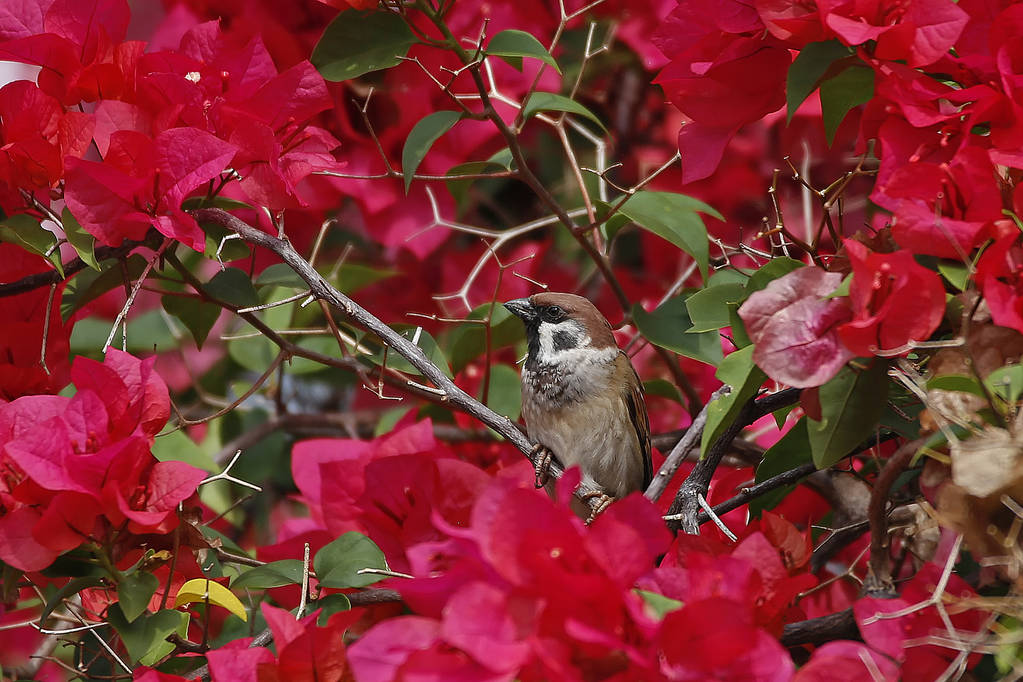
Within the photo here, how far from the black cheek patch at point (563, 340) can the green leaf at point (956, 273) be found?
110cm

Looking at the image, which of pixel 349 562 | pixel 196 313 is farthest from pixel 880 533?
pixel 196 313

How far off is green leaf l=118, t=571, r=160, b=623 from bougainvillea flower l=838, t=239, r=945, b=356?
2.40ft

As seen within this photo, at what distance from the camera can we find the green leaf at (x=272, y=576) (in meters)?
1.20

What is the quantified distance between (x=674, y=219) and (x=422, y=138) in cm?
33

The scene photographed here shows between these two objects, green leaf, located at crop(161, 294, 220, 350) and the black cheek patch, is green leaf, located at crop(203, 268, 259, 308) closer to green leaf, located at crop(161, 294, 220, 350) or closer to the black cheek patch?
green leaf, located at crop(161, 294, 220, 350)

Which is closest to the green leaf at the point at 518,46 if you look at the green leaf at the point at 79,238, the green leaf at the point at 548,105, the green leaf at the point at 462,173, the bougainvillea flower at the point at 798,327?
the green leaf at the point at 548,105

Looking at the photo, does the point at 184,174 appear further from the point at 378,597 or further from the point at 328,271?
the point at 328,271

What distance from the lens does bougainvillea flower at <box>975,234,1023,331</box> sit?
2.94 feet

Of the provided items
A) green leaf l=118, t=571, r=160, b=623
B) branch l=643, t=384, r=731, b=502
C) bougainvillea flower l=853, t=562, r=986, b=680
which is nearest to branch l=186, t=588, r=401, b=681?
green leaf l=118, t=571, r=160, b=623

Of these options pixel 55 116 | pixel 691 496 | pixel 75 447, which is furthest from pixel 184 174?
pixel 691 496

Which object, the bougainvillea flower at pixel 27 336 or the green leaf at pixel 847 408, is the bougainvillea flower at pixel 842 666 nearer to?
the green leaf at pixel 847 408

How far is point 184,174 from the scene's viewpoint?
3.84 feet

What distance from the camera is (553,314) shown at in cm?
200

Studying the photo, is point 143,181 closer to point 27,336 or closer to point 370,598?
point 27,336
